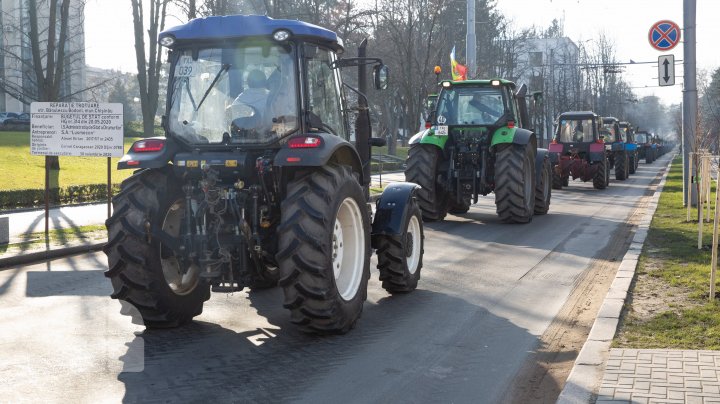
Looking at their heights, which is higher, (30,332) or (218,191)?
(218,191)

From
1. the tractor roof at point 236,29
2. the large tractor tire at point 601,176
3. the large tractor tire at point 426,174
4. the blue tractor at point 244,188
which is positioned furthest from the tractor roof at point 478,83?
the large tractor tire at point 601,176

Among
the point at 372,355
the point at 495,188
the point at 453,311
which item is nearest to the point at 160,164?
the point at 372,355

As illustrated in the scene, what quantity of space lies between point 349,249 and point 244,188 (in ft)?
3.61

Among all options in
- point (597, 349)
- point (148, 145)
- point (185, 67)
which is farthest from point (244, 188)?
point (597, 349)

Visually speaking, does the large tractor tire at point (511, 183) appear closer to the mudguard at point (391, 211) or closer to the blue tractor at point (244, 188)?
the mudguard at point (391, 211)

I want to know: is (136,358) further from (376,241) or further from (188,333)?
(376,241)

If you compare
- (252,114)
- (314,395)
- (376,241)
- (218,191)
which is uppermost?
(252,114)

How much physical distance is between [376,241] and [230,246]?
2.10 m

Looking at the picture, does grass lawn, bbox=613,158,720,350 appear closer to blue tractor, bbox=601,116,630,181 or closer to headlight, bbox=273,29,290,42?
headlight, bbox=273,29,290,42

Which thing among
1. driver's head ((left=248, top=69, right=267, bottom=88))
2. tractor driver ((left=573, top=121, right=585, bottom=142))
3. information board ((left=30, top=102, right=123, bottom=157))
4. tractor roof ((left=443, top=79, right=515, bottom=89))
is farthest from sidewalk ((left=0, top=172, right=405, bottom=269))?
tractor driver ((left=573, top=121, right=585, bottom=142))

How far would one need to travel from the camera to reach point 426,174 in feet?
53.4

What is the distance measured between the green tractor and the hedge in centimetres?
1009

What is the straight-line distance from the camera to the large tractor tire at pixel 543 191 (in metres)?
18.0

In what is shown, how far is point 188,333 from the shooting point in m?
7.28
